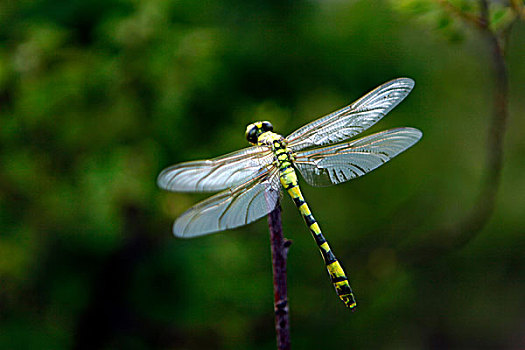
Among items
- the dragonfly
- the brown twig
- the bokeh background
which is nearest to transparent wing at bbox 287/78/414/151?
the dragonfly

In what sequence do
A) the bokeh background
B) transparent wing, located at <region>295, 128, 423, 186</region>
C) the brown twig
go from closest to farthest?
the brown twig < transparent wing, located at <region>295, 128, 423, 186</region> < the bokeh background

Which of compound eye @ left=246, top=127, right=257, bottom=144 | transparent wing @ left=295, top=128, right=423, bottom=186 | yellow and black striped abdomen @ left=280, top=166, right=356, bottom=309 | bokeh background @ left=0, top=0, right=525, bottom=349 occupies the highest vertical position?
bokeh background @ left=0, top=0, right=525, bottom=349

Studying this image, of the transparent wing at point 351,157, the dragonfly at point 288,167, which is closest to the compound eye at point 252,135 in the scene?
the dragonfly at point 288,167

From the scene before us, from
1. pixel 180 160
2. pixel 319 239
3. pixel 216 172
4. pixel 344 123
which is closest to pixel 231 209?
pixel 216 172

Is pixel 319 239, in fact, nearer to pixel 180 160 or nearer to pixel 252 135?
pixel 252 135

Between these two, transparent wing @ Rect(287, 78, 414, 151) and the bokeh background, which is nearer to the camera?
transparent wing @ Rect(287, 78, 414, 151)

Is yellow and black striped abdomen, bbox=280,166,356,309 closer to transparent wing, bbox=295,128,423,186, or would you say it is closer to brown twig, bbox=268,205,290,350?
transparent wing, bbox=295,128,423,186

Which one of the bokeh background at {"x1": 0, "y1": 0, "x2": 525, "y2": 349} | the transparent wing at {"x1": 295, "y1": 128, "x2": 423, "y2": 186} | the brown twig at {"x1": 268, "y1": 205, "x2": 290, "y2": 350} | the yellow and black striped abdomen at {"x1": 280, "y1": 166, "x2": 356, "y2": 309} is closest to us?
the brown twig at {"x1": 268, "y1": 205, "x2": 290, "y2": 350}
